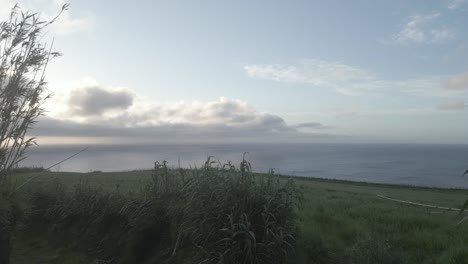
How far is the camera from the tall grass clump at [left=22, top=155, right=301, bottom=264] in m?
5.50

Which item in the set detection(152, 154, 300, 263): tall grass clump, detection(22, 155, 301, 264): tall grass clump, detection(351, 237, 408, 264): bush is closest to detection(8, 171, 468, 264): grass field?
detection(351, 237, 408, 264): bush

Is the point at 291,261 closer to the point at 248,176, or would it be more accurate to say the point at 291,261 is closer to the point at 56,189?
the point at 248,176

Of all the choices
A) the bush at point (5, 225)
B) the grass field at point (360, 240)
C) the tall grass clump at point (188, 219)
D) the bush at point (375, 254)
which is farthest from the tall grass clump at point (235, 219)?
the bush at point (5, 225)

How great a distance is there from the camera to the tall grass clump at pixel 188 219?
18.1 ft

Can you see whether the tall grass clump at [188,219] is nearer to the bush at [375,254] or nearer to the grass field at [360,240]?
the grass field at [360,240]

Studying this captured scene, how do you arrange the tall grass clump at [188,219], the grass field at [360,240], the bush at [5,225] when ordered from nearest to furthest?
the tall grass clump at [188,219] → the bush at [5,225] → the grass field at [360,240]

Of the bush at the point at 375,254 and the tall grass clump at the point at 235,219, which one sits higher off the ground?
the tall grass clump at the point at 235,219

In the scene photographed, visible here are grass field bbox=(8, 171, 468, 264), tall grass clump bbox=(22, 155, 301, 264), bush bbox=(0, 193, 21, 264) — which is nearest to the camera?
tall grass clump bbox=(22, 155, 301, 264)

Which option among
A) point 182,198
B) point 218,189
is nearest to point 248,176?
point 218,189

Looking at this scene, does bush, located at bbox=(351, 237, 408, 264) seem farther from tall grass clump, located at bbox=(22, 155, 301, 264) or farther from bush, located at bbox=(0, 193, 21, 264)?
bush, located at bbox=(0, 193, 21, 264)

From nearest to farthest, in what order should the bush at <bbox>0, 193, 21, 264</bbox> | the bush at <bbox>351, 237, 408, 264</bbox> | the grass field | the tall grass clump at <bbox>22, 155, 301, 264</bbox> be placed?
the bush at <bbox>351, 237, 408, 264</bbox>
the tall grass clump at <bbox>22, 155, 301, 264</bbox>
the bush at <bbox>0, 193, 21, 264</bbox>
the grass field

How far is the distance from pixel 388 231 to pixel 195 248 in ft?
13.8

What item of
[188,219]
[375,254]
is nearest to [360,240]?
[375,254]

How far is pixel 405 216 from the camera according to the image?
870cm
